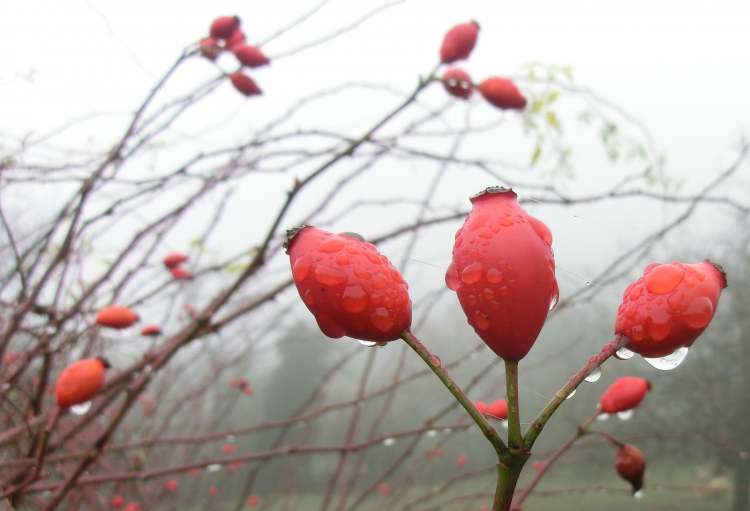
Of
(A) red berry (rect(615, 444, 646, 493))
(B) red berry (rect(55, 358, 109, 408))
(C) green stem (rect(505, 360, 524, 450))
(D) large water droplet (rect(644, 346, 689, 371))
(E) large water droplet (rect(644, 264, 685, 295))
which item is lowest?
(A) red berry (rect(615, 444, 646, 493))

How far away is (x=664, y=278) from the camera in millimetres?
363

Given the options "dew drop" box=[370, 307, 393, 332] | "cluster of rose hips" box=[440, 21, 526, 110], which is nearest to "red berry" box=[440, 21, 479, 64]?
"cluster of rose hips" box=[440, 21, 526, 110]

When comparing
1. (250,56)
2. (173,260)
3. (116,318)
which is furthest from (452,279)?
(173,260)

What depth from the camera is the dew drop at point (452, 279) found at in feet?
1.13

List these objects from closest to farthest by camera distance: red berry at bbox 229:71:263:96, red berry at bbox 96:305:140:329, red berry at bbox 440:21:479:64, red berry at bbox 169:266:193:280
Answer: red berry at bbox 96:305:140:329 < red berry at bbox 440:21:479:64 < red berry at bbox 229:71:263:96 < red berry at bbox 169:266:193:280

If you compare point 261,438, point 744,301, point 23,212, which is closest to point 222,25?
point 23,212

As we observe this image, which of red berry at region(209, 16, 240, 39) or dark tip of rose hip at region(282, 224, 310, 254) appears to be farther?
red berry at region(209, 16, 240, 39)

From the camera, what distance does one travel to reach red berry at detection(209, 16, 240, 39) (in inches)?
45.9

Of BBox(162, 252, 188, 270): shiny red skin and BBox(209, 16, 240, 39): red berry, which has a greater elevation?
BBox(209, 16, 240, 39): red berry

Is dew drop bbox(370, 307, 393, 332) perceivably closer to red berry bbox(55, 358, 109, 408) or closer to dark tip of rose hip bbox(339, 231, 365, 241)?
dark tip of rose hip bbox(339, 231, 365, 241)

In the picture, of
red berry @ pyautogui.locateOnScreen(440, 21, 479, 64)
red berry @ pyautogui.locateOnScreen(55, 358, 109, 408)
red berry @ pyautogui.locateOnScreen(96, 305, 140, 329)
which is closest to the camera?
red berry @ pyautogui.locateOnScreen(55, 358, 109, 408)

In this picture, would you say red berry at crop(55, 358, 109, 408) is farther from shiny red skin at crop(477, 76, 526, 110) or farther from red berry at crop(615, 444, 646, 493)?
shiny red skin at crop(477, 76, 526, 110)

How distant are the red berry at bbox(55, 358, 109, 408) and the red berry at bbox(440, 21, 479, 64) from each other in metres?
0.77

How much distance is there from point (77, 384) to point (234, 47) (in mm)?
754
